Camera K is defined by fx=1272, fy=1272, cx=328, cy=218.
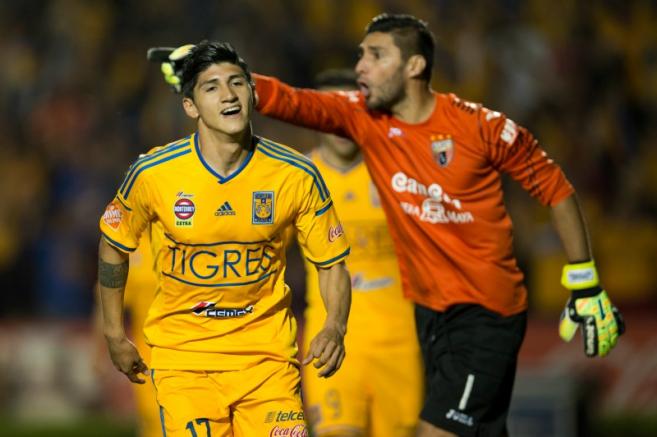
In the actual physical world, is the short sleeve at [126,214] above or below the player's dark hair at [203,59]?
below

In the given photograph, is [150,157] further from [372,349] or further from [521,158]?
[372,349]

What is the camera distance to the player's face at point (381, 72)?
7.11 metres

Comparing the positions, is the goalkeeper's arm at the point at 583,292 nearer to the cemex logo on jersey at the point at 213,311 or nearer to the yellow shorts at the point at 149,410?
the cemex logo on jersey at the point at 213,311

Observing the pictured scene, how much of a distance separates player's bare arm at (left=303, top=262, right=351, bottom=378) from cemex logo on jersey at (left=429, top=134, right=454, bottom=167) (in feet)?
4.01

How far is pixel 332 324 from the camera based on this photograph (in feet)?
18.8

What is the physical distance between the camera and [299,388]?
588 centimetres

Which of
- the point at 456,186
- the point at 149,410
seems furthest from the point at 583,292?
the point at 149,410

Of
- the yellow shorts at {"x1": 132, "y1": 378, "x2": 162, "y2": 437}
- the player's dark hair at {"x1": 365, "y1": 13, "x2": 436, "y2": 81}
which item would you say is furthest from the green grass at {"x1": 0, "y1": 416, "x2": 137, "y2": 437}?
the player's dark hair at {"x1": 365, "y1": 13, "x2": 436, "y2": 81}

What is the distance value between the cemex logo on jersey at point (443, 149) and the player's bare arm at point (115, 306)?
6.24 ft

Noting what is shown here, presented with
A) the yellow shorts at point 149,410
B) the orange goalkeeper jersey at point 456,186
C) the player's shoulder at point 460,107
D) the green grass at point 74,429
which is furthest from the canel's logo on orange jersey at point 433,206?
the green grass at point 74,429

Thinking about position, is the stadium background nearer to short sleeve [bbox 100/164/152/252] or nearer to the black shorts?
the black shorts

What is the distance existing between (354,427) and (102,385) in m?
5.54

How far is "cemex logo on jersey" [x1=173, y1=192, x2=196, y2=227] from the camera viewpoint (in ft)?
18.9

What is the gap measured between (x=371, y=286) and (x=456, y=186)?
1360mm
